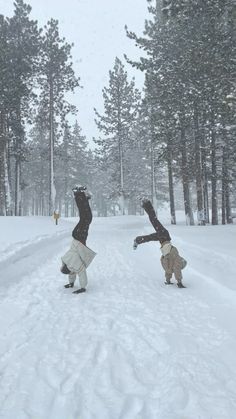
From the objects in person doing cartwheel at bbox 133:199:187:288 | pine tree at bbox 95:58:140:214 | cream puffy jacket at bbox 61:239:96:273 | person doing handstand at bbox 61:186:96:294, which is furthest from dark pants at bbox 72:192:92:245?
pine tree at bbox 95:58:140:214

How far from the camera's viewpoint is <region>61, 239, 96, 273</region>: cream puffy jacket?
27.6 ft

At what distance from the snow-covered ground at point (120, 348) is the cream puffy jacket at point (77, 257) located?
54cm

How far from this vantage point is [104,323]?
596 cm

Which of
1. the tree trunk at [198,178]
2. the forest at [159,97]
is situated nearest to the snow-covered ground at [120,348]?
the forest at [159,97]

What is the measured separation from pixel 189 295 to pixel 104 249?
9.30 metres

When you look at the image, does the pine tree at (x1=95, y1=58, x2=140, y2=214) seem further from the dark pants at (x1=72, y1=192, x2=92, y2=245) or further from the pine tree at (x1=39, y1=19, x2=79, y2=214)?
the dark pants at (x1=72, y1=192, x2=92, y2=245)

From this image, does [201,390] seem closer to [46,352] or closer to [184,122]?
[46,352]

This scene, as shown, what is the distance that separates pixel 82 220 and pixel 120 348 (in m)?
4.40

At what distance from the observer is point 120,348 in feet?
16.0

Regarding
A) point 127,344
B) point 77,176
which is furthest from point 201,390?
point 77,176

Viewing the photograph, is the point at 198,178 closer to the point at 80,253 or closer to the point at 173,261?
the point at 173,261

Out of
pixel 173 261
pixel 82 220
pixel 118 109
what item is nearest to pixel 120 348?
A: pixel 173 261

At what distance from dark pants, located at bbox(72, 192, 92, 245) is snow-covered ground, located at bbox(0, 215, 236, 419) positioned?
45.3 inches

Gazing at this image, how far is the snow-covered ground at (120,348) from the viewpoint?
347 centimetres
